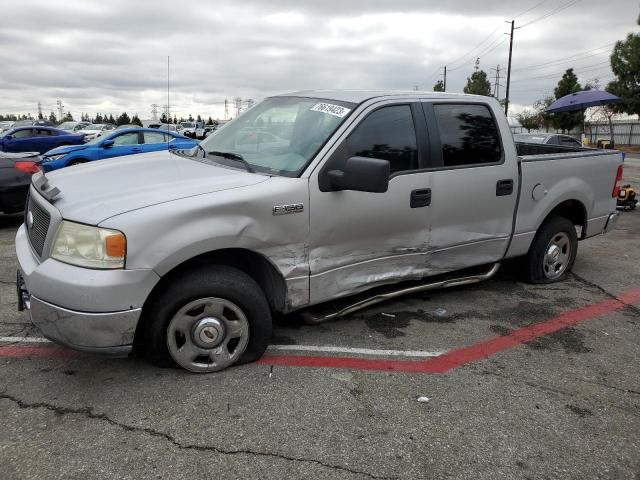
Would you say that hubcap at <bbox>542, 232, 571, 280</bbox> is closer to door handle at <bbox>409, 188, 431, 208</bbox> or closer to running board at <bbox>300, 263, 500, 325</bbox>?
running board at <bbox>300, 263, 500, 325</bbox>

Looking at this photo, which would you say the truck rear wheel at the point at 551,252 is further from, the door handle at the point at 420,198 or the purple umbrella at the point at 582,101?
the purple umbrella at the point at 582,101

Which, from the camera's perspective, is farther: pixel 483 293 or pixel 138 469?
pixel 483 293

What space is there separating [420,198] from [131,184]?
2.04 m

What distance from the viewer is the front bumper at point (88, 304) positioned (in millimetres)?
2783

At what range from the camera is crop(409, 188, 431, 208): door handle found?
12.8ft

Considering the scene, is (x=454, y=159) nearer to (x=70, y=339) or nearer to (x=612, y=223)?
(x=612, y=223)

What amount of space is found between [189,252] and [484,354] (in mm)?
2195

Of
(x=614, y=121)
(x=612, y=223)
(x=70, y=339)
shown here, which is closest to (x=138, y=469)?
(x=70, y=339)

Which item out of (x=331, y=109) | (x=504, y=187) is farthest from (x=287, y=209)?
(x=504, y=187)

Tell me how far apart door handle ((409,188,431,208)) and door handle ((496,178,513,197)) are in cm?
82

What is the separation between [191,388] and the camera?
316cm

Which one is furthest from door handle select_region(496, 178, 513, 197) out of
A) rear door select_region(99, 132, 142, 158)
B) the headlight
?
rear door select_region(99, 132, 142, 158)

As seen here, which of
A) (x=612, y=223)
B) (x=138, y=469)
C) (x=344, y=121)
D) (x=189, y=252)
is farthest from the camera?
(x=612, y=223)

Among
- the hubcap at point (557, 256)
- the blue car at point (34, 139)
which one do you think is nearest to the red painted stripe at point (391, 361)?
the hubcap at point (557, 256)
